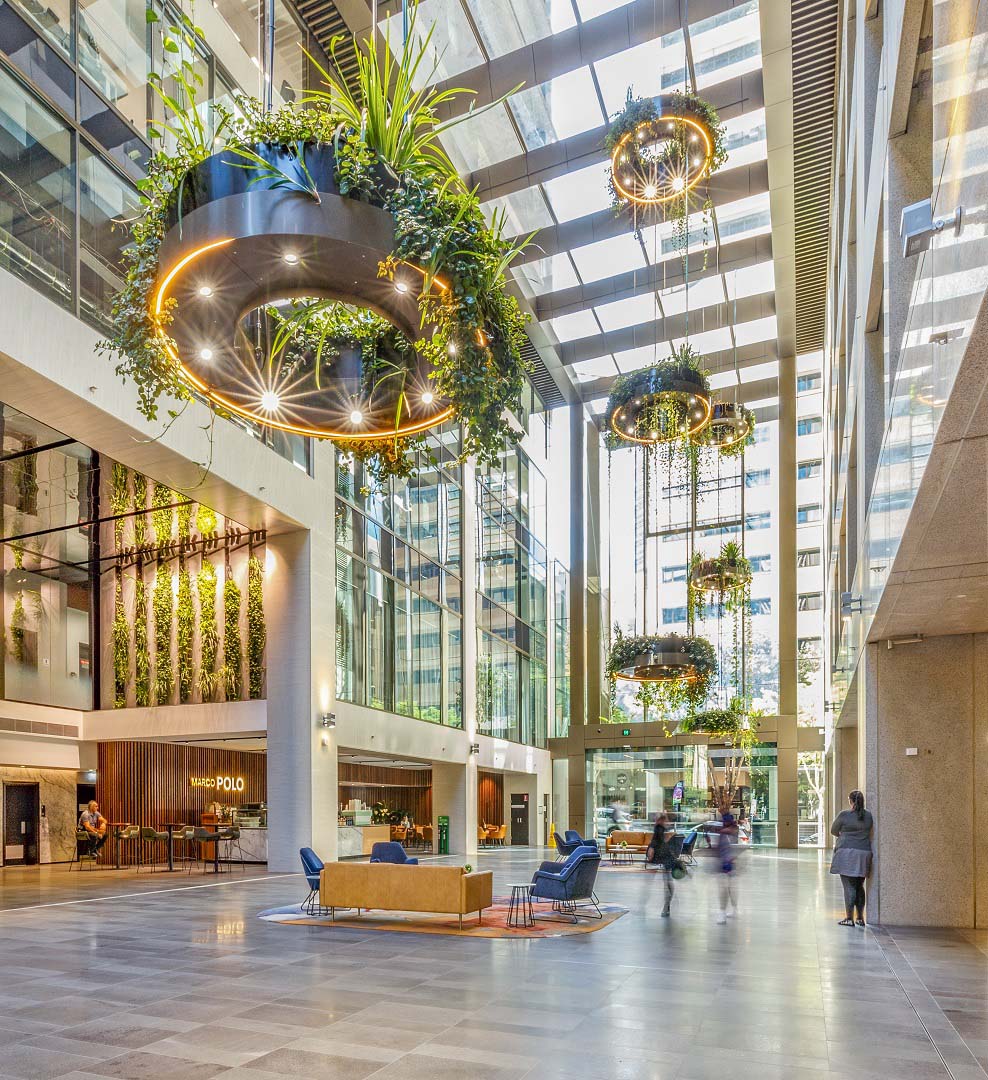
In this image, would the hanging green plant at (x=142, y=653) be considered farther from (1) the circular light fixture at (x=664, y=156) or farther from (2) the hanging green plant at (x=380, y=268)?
(2) the hanging green plant at (x=380, y=268)

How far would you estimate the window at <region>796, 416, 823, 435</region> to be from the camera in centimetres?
2883

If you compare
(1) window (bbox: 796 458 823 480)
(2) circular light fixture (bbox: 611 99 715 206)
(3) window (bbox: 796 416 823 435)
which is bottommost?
(1) window (bbox: 796 458 823 480)

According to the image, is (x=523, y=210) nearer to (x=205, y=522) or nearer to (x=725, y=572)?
(x=725, y=572)

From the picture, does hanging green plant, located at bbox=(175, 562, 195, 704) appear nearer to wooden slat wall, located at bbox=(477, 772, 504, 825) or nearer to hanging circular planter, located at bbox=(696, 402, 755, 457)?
hanging circular planter, located at bbox=(696, 402, 755, 457)

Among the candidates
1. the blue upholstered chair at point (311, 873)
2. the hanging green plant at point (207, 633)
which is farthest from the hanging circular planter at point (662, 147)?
the hanging green plant at point (207, 633)

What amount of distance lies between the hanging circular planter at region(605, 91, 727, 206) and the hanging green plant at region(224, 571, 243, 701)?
11004mm

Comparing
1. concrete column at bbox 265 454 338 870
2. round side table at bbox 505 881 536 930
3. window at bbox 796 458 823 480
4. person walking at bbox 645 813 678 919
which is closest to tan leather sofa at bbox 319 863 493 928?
round side table at bbox 505 881 536 930

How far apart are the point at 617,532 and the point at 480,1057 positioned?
26.8 m

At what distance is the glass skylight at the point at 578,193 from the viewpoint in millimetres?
18203

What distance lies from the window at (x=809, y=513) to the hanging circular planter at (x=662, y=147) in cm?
1876

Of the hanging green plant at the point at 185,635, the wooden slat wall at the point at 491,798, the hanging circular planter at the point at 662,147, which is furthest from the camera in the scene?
the wooden slat wall at the point at 491,798

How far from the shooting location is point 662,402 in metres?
12.5

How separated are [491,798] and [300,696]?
14.6 m

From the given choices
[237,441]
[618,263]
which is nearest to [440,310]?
[237,441]
